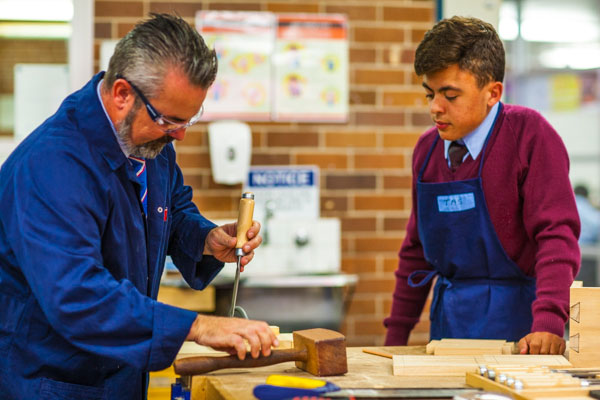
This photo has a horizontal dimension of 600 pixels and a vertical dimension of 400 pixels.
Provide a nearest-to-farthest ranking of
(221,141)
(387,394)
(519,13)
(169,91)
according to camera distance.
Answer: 1. (387,394)
2. (169,91)
3. (221,141)
4. (519,13)

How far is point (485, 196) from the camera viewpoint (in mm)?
2141

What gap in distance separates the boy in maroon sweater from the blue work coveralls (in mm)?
891

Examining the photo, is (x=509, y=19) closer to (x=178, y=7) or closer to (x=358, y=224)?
(x=358, y=224)

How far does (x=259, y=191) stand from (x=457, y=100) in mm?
1844

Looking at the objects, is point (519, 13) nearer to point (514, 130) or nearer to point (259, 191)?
point (259, 191)

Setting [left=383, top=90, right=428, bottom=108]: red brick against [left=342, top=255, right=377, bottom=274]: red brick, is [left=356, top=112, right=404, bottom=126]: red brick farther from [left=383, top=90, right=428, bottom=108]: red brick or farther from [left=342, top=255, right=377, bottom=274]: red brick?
[left=342, top=255, right=377, bottom=274]: red brick

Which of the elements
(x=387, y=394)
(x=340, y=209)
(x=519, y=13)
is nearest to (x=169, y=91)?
(x=387, y=394)

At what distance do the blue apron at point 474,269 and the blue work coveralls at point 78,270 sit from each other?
89 centimetres

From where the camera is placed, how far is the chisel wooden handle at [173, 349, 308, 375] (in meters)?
1.47

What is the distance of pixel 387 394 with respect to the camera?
1353 mm

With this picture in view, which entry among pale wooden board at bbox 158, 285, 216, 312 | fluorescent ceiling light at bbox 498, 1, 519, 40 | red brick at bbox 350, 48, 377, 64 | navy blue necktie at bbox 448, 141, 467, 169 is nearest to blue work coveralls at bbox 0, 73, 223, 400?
navy blue necktie at bbox 448, 141, 467, 169

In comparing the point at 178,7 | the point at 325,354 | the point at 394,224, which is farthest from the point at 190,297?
the point at 325,354

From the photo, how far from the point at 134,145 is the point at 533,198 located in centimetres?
112

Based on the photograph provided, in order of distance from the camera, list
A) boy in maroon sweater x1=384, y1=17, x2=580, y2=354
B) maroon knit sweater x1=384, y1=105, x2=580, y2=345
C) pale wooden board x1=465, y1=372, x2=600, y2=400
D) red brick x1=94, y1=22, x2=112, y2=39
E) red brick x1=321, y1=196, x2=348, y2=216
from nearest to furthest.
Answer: pale wooden board x1=465, y1=372, x2=600, y2=400, maroon knit sweater x1=384, y1=105, x2=580, y2=345, boy in maroon sweater x1=384, y1=17, x2=580, y2=354, red brick x1=94, y1=22, x2=112, y2=39, red brick x1=321, y1=196, x2=348, y2=216
